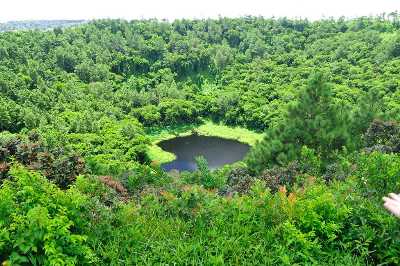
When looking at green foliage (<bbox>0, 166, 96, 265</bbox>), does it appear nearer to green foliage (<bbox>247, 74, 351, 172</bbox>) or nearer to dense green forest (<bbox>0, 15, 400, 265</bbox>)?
dense green forest (<bbox>0, 15, 400, 265</bbox>)

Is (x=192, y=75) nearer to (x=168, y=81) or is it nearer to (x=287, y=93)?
(x=168, y=81)

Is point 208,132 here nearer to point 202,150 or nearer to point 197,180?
point 202,150

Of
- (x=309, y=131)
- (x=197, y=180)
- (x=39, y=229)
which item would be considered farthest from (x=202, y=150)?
(x=39, y=229)

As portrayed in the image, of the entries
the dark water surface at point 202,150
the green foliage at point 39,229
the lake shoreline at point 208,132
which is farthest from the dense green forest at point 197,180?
the dark water surface at point 202,150

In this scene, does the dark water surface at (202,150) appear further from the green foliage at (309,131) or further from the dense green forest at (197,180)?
the green foliage at (309,131)

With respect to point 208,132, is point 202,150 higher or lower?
higher

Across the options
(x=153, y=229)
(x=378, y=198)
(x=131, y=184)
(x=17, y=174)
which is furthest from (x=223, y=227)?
(x=131, y=184)
